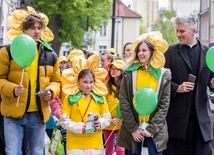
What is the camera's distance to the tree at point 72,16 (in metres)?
32.8

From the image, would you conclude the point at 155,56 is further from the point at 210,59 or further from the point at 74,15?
the point at 74,15

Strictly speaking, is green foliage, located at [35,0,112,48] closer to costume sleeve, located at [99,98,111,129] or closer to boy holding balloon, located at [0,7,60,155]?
costume sleeve, located at [99,98,111,129]

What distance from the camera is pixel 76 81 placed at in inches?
237

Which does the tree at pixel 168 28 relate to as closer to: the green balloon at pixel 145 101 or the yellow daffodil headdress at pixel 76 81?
the yellow daffodil headdress at pixel 76 81

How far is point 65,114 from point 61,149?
0.98 m

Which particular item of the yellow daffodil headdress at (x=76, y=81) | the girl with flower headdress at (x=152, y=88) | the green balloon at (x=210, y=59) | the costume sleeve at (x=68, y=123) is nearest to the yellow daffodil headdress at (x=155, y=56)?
the girl with flower headdress at (x=152, y=88)

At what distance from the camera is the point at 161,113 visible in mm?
5348

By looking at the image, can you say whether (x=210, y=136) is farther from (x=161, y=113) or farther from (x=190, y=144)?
(x=161, y=113)

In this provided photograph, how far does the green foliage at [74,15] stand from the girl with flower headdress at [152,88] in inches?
1053

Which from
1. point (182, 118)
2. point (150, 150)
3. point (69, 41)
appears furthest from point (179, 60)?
point (69, 41)

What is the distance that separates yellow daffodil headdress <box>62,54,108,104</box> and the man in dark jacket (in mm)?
932

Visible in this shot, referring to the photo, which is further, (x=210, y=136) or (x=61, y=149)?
(x=61, y=149)

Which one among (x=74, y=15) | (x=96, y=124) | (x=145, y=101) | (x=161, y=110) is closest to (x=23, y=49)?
(x=96, y=124)

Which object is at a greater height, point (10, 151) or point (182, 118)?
point (182, 118)
